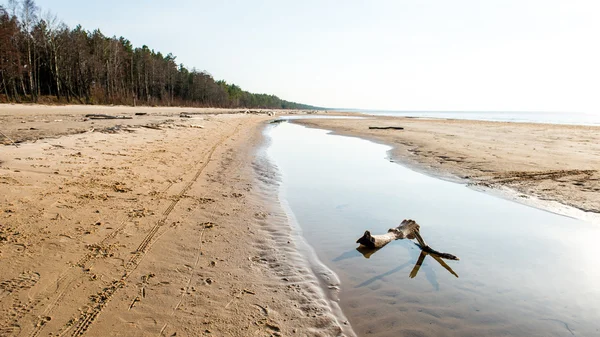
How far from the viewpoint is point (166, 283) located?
3.40 m

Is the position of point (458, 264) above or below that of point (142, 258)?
below

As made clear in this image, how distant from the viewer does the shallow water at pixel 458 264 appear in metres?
3.42

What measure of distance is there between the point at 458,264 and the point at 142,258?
4.47 meters

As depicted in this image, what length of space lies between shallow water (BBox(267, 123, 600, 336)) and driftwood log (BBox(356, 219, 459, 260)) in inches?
4.8

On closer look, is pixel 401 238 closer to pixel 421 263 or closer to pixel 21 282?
pixel 421 263

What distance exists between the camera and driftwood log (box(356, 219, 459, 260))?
4.99m

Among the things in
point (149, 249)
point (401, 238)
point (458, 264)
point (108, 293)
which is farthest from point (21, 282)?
point (458, 264)

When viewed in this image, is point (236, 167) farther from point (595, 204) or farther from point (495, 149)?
point (495, 149)

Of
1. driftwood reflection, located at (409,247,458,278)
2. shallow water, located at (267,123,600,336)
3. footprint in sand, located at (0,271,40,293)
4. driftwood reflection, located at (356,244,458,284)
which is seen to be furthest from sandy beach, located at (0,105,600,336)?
driftwood reflection, located at (409,247,458,278)

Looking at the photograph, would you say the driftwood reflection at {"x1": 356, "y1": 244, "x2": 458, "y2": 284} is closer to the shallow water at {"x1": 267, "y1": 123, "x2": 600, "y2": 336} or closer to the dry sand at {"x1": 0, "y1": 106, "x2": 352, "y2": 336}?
the shallow water at {"x1": 267, "y1": 123, "x2": 600, "y2": 336}

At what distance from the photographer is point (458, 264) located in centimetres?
472

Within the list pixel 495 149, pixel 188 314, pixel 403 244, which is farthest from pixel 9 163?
pixel 495 149

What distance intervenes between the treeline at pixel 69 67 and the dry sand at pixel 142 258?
40.3 m

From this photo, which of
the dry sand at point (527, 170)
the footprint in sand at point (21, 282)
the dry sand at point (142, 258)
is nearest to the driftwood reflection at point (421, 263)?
the dry sand at point (142, 258)
